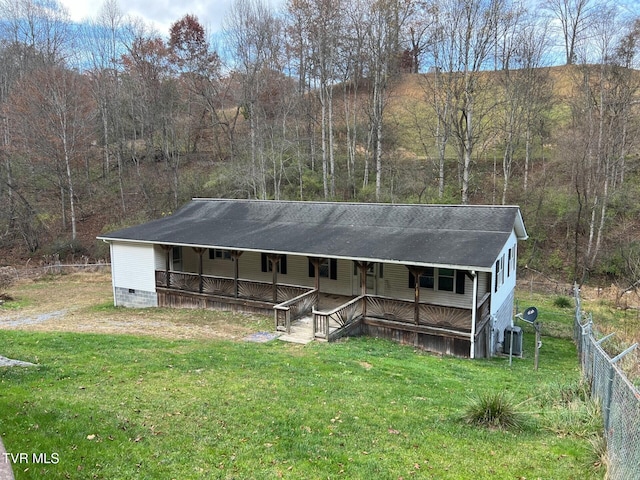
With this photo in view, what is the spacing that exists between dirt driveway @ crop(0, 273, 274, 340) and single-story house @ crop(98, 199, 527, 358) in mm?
941

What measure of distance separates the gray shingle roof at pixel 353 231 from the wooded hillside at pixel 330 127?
1013 cm

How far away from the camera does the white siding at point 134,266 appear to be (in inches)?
717

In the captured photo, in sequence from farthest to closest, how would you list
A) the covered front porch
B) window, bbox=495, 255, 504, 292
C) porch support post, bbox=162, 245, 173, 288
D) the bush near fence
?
the bush near fence < porch support post, bbox=162, 245, 173, 288 < window, bbox=495, 255, 504, 292 < the covered front porch

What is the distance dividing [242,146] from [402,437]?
32180mm

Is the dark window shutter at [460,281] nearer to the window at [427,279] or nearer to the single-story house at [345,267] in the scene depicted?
the single-story house at [345,267]

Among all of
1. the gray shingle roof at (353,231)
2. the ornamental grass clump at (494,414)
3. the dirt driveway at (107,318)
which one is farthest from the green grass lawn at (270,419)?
the gray shingle roof at (353,231)

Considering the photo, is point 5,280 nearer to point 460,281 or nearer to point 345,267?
Result: point 345,267

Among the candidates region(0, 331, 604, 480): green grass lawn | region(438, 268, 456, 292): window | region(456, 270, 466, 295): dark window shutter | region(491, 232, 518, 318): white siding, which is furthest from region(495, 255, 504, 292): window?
region(0, 331, 604, 480): green grass lawn

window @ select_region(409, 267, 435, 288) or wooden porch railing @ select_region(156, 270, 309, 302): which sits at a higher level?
window @ select_region(409, 267, 435, 288)

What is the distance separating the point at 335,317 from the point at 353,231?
395 cm

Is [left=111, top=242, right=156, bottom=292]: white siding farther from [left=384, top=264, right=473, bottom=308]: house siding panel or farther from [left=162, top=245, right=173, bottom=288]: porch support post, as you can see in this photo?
[left=384, top=264, right=473, bottom=308]: house siding panel

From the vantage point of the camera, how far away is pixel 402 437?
6.35 meters

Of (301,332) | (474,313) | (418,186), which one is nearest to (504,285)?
(474,313)

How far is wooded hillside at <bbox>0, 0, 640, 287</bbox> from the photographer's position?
26.7 metres
